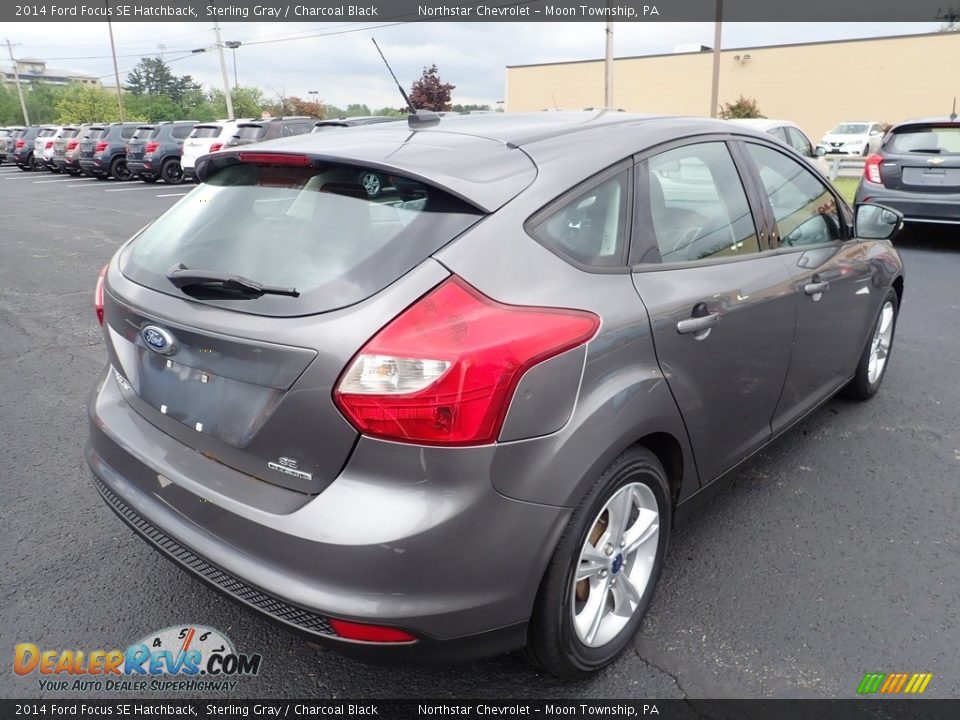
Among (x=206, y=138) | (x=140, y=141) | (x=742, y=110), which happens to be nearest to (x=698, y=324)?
(x=206, y=138)

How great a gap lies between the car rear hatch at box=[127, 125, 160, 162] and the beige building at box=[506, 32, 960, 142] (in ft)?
85.9

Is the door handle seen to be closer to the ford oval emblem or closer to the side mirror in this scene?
the ford oval emblem

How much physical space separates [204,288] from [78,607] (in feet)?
4.39

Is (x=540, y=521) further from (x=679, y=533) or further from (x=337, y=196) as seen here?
(x=679, y=533)

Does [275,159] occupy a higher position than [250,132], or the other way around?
[275,159]

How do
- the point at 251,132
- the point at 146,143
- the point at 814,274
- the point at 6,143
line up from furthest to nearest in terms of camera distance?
the point at 6,143
the point at 146,143
the point at 251,132
the point at 814,274

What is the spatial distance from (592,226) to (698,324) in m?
0.50

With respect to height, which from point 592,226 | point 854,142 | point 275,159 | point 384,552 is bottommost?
point 854,142

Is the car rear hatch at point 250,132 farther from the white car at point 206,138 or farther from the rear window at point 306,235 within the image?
the rear window at point 306,235

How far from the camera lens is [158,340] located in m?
2.08

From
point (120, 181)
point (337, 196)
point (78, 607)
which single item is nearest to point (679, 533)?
point (337, 196)

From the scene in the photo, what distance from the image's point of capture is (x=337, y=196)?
82.0 inches

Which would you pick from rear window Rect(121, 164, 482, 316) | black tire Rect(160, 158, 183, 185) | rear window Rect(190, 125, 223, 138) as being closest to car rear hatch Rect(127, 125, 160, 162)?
black tire Rect(160, 158, 183, 185)

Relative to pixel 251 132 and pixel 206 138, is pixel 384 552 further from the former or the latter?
pixel 206 138
